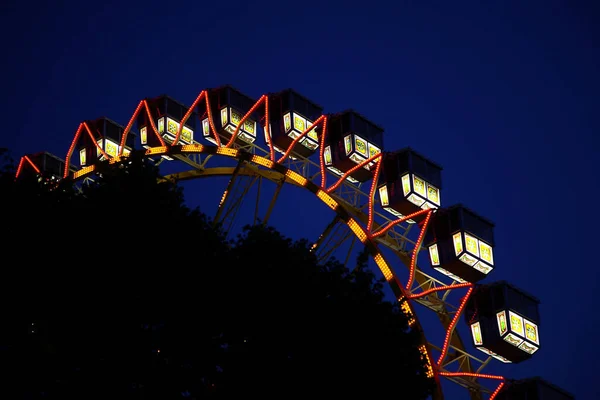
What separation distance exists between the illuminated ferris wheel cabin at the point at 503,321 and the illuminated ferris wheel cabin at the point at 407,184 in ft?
10.7

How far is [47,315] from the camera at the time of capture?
23.5 metres

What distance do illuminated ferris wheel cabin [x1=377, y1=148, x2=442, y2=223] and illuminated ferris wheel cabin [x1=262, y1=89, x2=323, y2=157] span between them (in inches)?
130

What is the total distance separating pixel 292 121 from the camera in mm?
36938

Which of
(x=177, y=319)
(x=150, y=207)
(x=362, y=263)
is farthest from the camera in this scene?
(x=362, y=263)

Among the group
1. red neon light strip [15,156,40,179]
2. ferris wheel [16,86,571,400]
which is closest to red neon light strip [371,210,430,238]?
ferris wheel [16,86,571,400]

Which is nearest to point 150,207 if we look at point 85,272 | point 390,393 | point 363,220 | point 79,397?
point 85,272

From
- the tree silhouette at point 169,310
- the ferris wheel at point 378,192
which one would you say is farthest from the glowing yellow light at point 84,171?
the tree silhouette at point 169,310

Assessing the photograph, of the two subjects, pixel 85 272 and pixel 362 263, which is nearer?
pixel 85 272

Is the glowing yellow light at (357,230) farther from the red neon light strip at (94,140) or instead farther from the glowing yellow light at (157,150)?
the red neon light strip at (94,140)

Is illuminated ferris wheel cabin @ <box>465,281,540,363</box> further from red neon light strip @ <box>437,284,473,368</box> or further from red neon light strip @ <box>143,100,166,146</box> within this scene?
red neon light strip @ <box>143,100,166,146</box>

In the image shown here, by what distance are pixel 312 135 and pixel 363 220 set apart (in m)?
3.92

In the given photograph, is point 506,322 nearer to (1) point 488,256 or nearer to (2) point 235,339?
(1) point 488,256

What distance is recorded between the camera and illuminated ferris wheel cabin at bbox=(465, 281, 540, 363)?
3150 centimetres

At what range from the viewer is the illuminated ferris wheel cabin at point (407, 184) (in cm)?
3388
